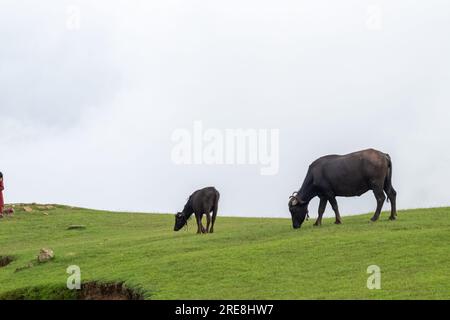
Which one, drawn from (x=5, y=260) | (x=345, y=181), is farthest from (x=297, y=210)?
(x=5, y=260)

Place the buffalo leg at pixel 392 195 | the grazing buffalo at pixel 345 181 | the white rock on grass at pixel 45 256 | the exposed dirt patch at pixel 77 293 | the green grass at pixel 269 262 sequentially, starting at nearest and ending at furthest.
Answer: the green grass at pixel 269 262 → the exposed dirt patch at pixel 77 293 → the grazing buffalo at pixel 345 181 → the white rock on grass at pixel 45 256 → the buffalo leg at pixel 392 195

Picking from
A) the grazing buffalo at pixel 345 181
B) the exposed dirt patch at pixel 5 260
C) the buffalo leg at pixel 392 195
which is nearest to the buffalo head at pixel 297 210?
the grazing buffalo at pixel 345 181

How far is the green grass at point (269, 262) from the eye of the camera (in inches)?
785

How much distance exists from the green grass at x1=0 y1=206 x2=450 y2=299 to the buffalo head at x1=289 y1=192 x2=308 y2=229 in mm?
523

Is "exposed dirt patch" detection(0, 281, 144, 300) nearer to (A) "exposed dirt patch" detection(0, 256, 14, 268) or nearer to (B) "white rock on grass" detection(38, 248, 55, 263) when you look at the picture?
(B) "white rock on grass" detection(38, 248, 55, 263)

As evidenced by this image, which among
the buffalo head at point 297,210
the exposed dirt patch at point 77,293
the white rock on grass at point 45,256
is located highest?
the buffalo head at point 297,210

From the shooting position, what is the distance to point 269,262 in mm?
23312

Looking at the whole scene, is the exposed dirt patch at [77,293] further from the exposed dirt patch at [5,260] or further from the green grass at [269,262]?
the exposed dirt patch at [5,260]

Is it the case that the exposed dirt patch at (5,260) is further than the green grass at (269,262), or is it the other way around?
the exposed dirt patch at (5,260)

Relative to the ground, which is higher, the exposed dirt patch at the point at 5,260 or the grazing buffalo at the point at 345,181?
the grazing buffalo at the point at 345,181

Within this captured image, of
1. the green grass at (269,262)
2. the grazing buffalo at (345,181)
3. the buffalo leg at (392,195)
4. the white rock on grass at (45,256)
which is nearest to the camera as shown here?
the green grass at (269,262)

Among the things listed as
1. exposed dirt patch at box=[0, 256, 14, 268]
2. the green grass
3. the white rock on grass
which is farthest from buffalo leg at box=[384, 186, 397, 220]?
exposed dirt patch at box=[0, 256, 14, 268]

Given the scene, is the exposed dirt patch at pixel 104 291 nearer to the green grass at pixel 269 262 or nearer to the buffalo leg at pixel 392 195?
the green grass at pixel 269 262
